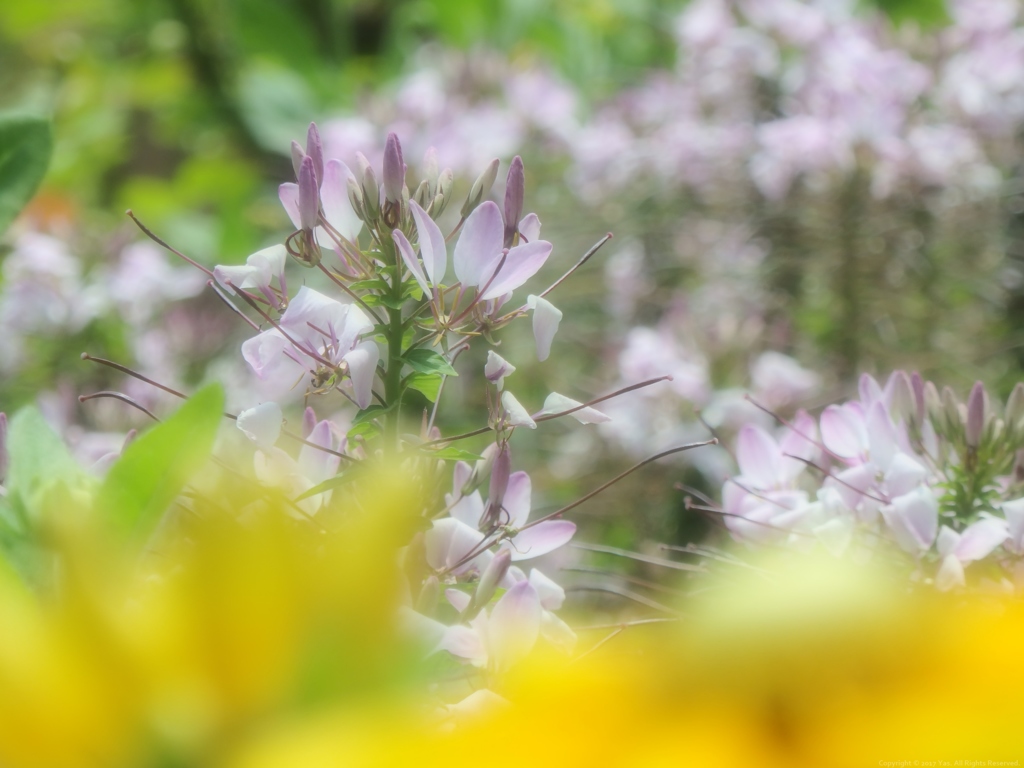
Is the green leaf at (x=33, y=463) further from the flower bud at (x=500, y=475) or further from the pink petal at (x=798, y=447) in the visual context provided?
the pink petal at (x=798, y=447)

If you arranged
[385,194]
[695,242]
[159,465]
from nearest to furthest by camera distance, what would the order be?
[159,465] → [385,194] → [695,242]

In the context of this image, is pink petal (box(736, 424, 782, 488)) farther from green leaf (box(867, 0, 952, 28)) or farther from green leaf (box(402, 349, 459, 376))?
green leaf (box(867, 0, 952, 28))

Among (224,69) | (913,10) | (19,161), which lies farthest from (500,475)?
(224,69)

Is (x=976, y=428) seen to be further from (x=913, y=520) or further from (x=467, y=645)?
(x=467, y=645)

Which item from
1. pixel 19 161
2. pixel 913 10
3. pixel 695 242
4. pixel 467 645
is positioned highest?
pixel 913 10

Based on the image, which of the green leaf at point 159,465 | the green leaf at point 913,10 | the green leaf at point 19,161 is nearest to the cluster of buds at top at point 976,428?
the green leaf at point 159,465

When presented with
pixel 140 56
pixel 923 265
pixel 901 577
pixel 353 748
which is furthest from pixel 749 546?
pixel 140 56

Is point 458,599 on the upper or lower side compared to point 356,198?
lower
